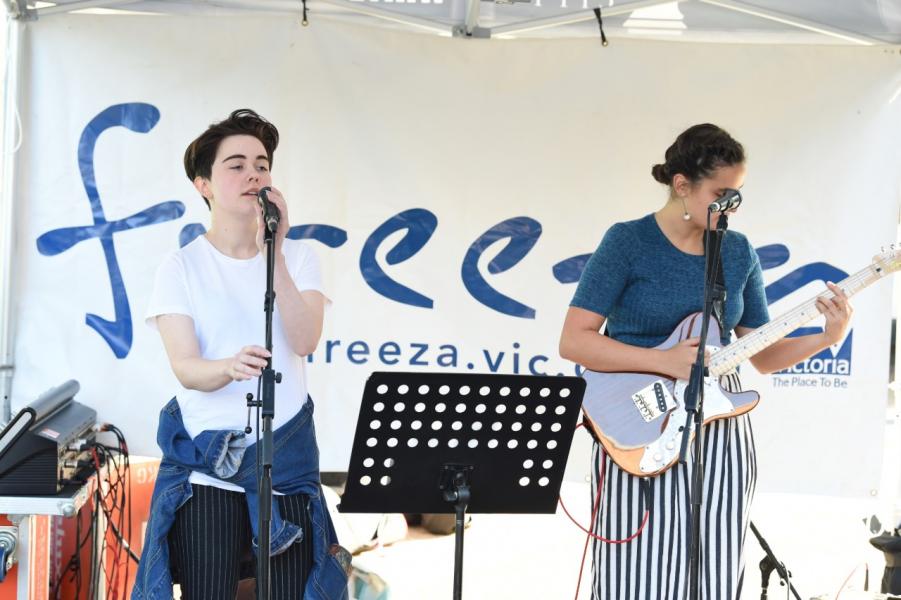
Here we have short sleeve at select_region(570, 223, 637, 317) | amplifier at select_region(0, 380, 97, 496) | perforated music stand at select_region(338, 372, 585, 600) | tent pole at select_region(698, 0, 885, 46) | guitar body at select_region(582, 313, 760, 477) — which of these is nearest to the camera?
perforated music stand at select_region(338, 372, 585, 600)

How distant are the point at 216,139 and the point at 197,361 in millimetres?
623

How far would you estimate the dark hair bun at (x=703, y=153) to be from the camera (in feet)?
9.18

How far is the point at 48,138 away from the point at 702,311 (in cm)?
255

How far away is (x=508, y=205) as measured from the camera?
13.6ft

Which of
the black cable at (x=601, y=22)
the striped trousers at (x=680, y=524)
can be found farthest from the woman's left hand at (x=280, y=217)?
the black cable at (x=601, y=22)

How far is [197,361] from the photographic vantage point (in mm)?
2447

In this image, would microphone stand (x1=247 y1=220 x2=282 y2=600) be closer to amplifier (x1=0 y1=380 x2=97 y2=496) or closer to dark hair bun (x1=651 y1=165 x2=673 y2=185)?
Result: dark hair bun (x1=651 y1=165 x2=673 y2=185)

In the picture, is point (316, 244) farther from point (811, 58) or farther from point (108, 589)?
point (811, 58)

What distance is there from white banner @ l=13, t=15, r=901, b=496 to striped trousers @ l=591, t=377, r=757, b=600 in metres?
1.40

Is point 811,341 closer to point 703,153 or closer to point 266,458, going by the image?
point 703,153

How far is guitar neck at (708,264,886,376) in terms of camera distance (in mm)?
2836

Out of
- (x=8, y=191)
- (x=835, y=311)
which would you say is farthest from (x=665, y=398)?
(x=8, y=191)

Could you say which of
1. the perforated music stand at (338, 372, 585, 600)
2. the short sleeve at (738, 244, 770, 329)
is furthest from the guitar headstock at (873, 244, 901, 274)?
the perforated music stand at (338, 372, 585, 600)

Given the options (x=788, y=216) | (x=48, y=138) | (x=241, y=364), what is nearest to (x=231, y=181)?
(x=241, y=364)
